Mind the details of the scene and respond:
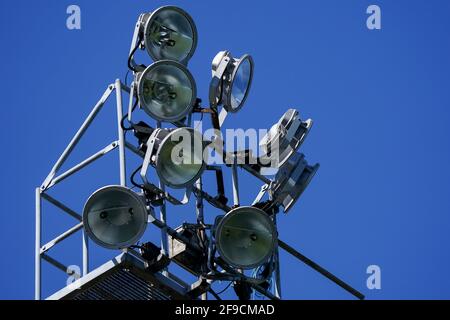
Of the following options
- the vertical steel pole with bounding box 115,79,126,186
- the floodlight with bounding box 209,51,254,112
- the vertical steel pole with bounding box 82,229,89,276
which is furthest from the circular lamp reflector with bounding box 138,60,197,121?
the vertical steel pole with bounding box 82,229,89,276

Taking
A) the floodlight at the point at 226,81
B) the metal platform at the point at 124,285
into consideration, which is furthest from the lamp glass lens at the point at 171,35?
the metal platform at the point at 124,285

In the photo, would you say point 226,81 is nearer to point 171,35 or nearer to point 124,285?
point 171,35

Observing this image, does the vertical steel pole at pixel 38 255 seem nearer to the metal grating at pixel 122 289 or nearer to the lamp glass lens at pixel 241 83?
the metal grating at pixel 122 289

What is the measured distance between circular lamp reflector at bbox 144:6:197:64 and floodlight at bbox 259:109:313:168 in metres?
1.76

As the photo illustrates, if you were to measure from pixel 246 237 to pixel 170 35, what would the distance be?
12.4 ft

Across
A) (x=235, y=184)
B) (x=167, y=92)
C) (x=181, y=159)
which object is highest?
(x=167, y=92)

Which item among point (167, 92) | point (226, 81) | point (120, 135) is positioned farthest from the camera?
point (226, 81)

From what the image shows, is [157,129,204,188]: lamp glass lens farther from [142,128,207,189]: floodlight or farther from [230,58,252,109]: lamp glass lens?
[230,58,252,109]: lamp glass lens

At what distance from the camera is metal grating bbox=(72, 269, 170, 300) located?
2669cm

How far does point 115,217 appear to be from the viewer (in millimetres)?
26828

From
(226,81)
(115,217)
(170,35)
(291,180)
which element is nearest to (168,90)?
(226,81)

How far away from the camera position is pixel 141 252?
1056 inches

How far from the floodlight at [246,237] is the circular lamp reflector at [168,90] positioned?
6.21 feet
